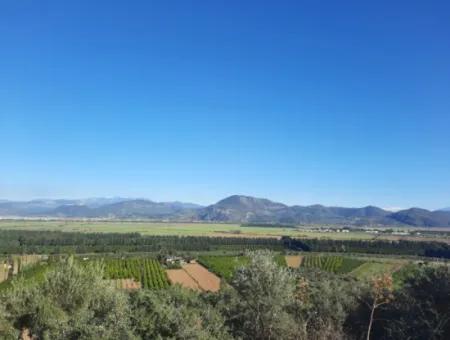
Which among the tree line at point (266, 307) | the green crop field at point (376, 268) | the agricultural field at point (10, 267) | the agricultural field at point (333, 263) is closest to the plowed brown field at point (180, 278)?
the agricultural field at point (10, 267)

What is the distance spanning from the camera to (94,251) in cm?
12525

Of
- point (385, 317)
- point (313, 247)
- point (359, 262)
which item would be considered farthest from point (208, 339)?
point (313, 247)

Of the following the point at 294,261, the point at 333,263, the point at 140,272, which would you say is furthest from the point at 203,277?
the point at 333,263

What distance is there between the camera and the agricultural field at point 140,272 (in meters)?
71.2

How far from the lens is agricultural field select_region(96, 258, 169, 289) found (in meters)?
71.2

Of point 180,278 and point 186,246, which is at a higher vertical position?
point 186,246

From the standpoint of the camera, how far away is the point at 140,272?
272 ft

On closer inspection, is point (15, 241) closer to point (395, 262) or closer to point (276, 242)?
point (276, 242)

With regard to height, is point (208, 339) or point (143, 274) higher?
point (208, 339)

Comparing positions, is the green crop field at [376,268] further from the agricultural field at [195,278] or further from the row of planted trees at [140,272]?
the row of planted trees at [140,272]

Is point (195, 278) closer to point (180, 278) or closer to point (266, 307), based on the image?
point (180, 278)

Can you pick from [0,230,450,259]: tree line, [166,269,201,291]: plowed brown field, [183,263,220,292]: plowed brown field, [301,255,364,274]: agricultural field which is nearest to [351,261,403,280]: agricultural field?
[301,255,364,274]: agricultural field

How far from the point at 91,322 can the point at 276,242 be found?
135 metres

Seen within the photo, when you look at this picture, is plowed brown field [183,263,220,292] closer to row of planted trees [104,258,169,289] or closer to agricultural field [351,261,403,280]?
row of planted trees [104,258,169,289]
